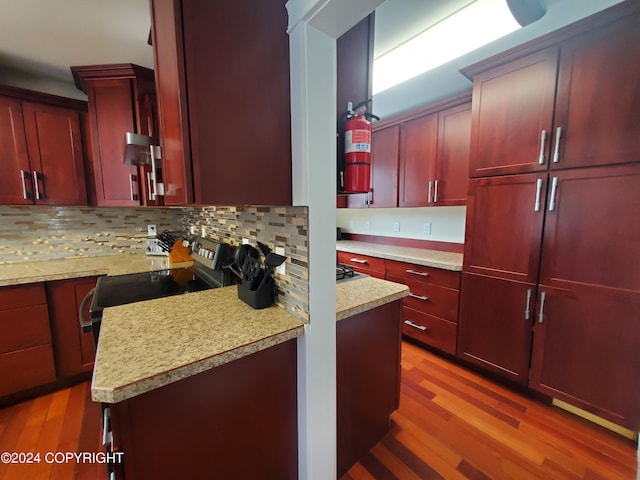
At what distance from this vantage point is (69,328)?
192cm

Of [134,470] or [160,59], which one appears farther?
[160,59]

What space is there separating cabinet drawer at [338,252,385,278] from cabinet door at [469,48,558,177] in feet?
3.89

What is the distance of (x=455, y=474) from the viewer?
1.32 m

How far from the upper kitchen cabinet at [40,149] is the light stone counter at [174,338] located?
1.62 meters

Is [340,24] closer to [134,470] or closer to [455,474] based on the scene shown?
[134,470]

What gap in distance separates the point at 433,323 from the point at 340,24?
222 cm

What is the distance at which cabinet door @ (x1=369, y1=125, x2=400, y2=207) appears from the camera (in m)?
2.71

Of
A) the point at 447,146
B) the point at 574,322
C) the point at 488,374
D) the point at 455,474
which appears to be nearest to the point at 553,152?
the point at 447,146

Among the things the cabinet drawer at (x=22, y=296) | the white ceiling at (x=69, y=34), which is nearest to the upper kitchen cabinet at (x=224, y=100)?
the white ceiling at (x=69, y=34)

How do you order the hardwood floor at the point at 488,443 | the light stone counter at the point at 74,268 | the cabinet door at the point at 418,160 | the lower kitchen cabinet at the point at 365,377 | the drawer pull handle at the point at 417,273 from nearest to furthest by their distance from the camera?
the lower kitchen cabinet at the point at 365,377, the hardwood floor at the point at 488,443, the light stone counter at the point at 74,268, the drawer pull handle at the point at 417,273, the cabinet door at the point at 418,160

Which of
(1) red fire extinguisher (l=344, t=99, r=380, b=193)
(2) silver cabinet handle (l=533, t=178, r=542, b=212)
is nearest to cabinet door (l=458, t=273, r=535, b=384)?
(2) silver cabinet handle (l=533, t=178, r=542, b=212)

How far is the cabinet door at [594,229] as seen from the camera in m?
1.35

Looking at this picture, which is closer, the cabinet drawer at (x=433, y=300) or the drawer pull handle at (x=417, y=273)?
the cabinet drawer at (x=433, y=300)

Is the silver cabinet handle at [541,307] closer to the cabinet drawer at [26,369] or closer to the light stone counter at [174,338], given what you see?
the light stone counter at [174,338]
